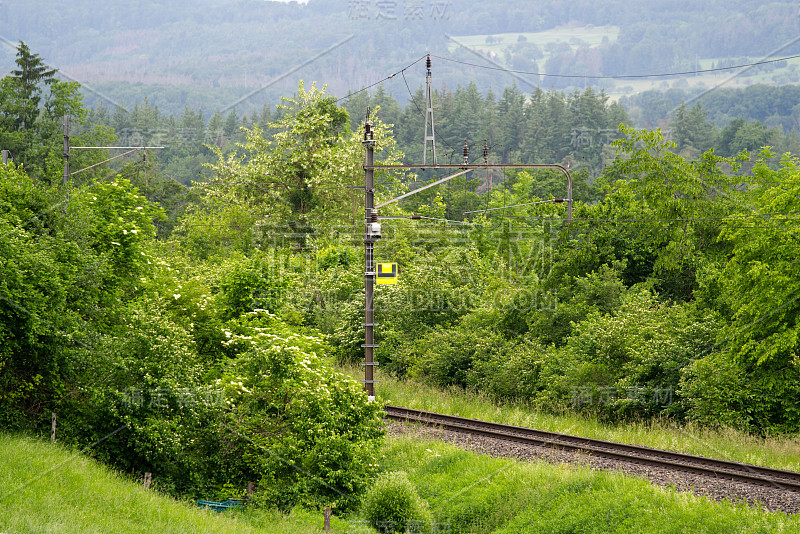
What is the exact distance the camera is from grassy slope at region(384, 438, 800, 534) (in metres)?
12.4

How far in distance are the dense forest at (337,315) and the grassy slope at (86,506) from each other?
4.33 ft

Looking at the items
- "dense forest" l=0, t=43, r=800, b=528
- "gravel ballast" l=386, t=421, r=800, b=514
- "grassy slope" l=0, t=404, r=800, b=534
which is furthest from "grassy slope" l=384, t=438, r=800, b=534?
"dense forest" l=0, t=43, r=800, b=528

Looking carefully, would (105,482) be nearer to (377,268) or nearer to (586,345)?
(377,268)

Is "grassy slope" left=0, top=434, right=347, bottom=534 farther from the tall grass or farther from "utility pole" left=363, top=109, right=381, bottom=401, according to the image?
the tall grass

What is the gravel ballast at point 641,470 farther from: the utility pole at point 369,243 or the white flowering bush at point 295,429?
the white flowering bush at point 295,429

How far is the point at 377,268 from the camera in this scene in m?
20.9

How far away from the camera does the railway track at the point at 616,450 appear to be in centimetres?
1523

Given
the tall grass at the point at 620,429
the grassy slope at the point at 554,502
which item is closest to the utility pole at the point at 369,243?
the tall grass at the point at 620,429

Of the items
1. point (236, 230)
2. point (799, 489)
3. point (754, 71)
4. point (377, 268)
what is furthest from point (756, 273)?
point (754, 71)

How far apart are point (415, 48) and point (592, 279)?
150 m

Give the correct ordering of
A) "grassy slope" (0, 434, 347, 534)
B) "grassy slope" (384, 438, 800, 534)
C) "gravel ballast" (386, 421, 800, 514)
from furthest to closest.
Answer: "gravel ballast" (386, 421, 800, 514)
"grassy slope" (384, 438, 800, 534)
"grassy slope" (0, 434, 347, 534)

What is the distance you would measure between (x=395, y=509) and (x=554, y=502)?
124 inches

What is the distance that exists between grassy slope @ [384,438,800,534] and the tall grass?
432cm

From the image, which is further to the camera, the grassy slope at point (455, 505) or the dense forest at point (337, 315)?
the dense forest at point (337, 315)
